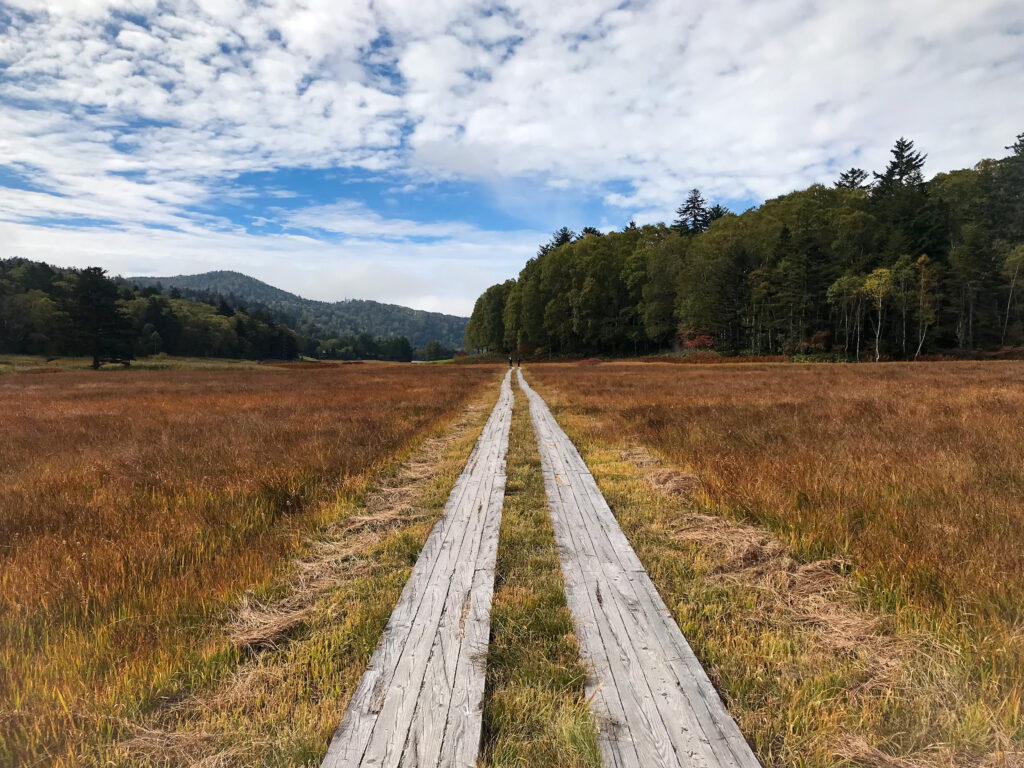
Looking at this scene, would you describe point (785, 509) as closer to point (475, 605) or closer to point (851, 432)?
point (475, 605)

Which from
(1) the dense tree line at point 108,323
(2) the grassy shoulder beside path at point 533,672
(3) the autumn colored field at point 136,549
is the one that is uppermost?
(1) the dense tree line at point 108,323

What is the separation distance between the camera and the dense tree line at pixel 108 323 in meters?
58.1

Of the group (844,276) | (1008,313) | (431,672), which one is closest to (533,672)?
(431,672)

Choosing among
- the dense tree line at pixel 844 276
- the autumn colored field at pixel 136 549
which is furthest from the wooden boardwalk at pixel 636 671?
the dense tree line at pixel 844 276

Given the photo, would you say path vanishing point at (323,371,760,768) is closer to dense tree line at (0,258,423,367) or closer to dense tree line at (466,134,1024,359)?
dense tree line at (466,134,1024,359)

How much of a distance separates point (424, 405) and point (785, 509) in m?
13.2

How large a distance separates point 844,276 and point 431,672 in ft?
193

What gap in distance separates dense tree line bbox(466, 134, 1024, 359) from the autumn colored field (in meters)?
54.2

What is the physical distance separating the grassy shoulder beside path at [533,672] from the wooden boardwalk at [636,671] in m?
0.10

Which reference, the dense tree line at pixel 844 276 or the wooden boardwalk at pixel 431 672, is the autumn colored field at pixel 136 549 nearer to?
the wooden boardwalk at pixel 431 672

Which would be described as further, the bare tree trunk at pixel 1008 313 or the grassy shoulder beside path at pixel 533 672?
the bare tree trunk at pixel 1008 313

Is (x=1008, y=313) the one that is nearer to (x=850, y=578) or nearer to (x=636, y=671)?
(x=850, y=578)

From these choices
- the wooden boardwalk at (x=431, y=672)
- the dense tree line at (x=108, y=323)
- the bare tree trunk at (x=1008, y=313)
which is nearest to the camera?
the wooden boardwalk at (x=431, y=672)

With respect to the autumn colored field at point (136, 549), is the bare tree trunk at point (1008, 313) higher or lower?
higher
